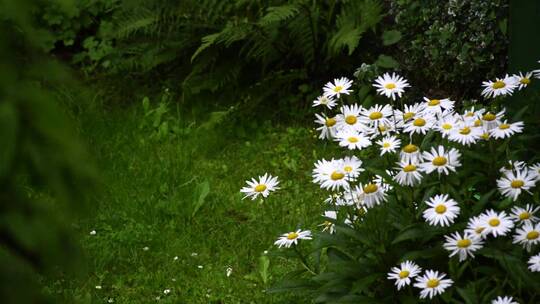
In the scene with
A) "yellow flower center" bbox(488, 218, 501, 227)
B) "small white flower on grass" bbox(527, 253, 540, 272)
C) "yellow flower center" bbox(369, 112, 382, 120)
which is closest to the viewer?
"small white flower on grass" bbox(527, 253, 540, 272)

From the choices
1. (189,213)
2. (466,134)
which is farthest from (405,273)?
(189,213)

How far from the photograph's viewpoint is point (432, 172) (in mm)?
3434

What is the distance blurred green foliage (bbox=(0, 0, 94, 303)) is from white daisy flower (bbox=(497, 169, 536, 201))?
1771 millimetres

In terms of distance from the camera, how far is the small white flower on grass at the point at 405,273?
10.2 feet

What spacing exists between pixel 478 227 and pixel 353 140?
0.58 meters

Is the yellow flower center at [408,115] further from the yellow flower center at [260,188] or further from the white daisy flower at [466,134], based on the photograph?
the yellow flower center at [260,188]

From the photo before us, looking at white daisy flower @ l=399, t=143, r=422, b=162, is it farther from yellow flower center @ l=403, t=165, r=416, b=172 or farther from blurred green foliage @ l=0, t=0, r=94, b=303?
blurred green foliage @ l=0, t=0, r=94, b=303

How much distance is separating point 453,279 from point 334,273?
1.59 feet

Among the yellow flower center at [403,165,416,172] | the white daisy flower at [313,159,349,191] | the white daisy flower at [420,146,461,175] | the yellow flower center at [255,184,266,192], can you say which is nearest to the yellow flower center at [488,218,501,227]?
the white daisy flower at [420,146,461,175]

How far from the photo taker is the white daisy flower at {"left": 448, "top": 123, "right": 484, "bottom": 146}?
3219 mm

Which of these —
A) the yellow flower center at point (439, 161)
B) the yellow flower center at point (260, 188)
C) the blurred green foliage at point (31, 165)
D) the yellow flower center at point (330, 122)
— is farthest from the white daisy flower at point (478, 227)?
the blurred green foliage at point (31, 165)

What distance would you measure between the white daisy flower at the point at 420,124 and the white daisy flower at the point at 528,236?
545 millimetres

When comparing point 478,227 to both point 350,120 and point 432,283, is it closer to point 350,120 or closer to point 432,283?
point 432,283

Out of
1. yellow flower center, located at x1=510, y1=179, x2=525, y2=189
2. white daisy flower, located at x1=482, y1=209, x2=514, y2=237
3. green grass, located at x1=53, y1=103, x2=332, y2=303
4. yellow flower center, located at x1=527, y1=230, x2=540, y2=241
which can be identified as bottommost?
yellow flower center, located at x1=527, y1=230, x2=540, y2=241
